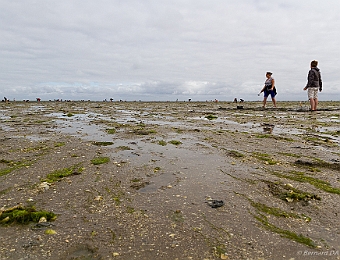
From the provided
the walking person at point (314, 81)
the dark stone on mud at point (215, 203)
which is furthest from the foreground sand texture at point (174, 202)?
the walking person at point (314, 81)

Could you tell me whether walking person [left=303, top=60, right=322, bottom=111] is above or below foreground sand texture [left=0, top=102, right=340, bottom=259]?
above

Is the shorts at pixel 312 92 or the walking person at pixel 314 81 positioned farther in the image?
the shorts at pixel 312 92

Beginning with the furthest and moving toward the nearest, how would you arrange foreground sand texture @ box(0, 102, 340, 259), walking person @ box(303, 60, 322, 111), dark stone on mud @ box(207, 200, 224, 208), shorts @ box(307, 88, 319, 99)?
shorts @ box(307, 88, 319, 99) → walking person @ box(303, 60, 322, 111) → dark stone on mud @ box(207, 200, 224, 208) → foreground sand texture @ box(0, 102, 340, 259)

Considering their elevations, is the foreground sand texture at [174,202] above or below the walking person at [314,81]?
below

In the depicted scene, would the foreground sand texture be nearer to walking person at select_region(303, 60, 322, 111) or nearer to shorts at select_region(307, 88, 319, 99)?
walking person at select_region(303, 60, 322, 111)

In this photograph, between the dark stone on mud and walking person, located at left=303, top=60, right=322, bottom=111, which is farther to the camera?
walking person, located at left=303, top=60, right=322, bottom=111

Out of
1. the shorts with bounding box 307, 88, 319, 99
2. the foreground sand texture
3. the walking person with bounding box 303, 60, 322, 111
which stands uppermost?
the walking person with bounding box 303, 60, 322, 111

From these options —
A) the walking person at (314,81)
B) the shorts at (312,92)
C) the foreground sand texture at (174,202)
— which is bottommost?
the foreground sand texture at (174,202)

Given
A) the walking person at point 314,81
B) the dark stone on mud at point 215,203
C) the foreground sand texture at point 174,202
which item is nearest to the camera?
the foreground sand texture at point 174,202

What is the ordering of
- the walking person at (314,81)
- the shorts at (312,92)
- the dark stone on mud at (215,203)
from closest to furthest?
the dark stone on mud at (215,203), the walking person at (314,81), the shorts at (312,92)

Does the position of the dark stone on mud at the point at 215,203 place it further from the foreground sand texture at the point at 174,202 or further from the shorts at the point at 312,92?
the shorts at the point at 312,92

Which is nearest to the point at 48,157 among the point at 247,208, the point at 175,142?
the point at 175,142

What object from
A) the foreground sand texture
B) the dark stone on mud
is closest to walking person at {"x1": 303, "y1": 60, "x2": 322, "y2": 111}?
the foreground sand texture

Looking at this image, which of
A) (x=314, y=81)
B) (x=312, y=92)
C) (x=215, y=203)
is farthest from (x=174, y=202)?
(x=312, y=92)
